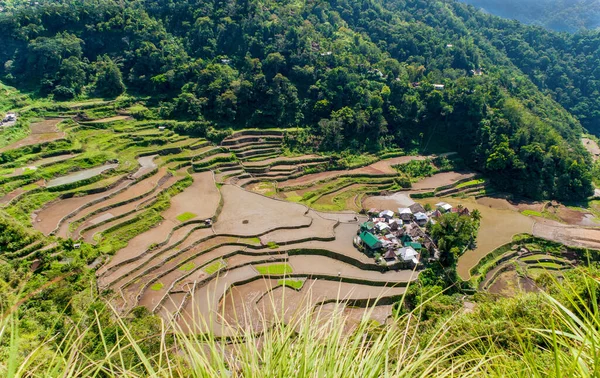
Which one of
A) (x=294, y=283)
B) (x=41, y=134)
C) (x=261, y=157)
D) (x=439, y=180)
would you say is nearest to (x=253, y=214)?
(x=294, y=283)

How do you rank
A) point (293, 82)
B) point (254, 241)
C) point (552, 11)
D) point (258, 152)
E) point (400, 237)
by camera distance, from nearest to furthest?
point (254, 241), point (400, 237), point (258, 152), point (293, 82), point (552, 11)

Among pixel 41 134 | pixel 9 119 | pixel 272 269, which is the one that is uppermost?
pixel 9 119

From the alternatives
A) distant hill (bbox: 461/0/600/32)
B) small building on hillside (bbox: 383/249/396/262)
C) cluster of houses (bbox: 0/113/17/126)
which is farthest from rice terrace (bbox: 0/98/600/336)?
distant hill (bbox: 461/0/600/32)

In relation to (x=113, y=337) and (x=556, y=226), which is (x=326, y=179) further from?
(x=113, y=337)

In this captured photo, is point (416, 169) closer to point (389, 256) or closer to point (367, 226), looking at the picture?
point (367, 226)

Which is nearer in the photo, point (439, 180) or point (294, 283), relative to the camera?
point (294, 283)

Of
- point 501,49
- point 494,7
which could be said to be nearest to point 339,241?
point 501,49

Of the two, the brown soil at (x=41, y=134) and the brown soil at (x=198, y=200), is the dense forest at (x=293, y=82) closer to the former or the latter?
the brown soil at (x=41, y=134)
